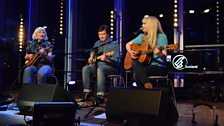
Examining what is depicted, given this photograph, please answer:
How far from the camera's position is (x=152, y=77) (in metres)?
3.07

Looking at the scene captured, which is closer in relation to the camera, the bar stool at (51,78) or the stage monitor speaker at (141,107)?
the stage monitor speaker at (141,107)

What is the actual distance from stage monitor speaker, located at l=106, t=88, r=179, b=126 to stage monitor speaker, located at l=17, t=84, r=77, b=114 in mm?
486

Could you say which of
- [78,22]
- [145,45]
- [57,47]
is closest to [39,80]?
[145,45]

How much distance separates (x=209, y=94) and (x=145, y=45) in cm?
167

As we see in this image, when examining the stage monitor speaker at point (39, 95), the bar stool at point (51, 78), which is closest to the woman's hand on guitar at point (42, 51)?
the bar stool at point (51, 78)

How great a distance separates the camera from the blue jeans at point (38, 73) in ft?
11.5

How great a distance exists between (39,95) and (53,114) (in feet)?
2.03

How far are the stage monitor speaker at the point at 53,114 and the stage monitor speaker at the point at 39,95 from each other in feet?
1.55

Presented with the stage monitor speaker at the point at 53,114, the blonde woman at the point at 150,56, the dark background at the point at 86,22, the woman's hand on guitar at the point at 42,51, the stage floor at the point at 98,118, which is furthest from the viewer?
the dark background at the point at 86,22

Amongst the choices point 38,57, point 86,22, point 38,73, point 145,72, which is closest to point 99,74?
point 145,72

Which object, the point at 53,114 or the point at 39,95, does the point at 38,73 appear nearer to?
the point at 39,95

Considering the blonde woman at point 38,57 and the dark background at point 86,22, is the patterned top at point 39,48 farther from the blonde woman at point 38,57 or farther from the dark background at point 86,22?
the dark background at point 86,22

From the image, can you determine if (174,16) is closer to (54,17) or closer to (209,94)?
(209,94)

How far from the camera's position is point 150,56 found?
3.15 meters
